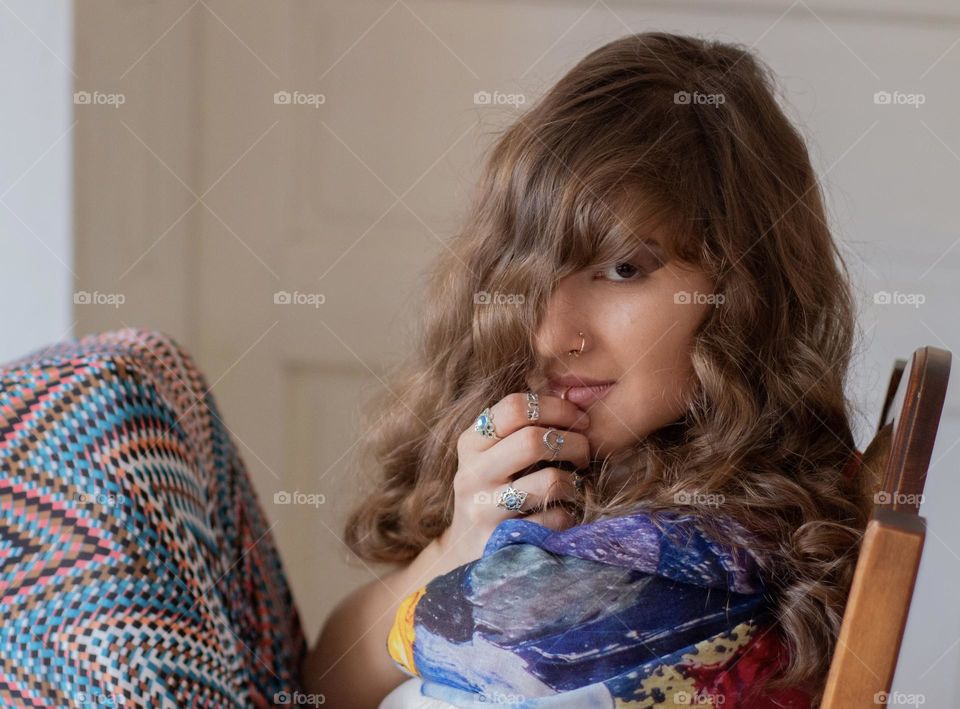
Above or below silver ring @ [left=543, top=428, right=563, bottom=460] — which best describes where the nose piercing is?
above

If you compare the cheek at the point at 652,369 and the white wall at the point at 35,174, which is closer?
the cheek at the point at 652,369

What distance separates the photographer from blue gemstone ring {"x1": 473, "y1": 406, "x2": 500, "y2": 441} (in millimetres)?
919

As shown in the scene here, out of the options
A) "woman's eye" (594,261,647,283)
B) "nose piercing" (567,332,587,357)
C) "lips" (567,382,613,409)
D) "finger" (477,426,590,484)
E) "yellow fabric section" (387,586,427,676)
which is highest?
"woman's eye" (594,261,647,283)

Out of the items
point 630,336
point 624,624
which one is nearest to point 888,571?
point 624,624

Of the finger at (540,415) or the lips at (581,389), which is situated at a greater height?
the lips at (581,389)

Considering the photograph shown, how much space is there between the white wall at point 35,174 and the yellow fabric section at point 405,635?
101 centimetres

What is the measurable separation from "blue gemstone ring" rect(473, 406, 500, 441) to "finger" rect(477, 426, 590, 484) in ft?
0.04

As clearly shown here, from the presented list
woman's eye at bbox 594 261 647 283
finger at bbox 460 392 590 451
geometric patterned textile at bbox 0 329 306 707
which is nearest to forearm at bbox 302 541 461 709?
geometric patterned textile at bbox 0 329 306 707

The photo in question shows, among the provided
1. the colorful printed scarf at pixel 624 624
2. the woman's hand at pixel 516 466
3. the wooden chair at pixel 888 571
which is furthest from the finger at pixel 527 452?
the wooden chair at pixel 888 571

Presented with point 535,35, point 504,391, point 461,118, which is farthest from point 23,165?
point 504,391

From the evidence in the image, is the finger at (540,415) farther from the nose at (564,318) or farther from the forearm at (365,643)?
the forearm at (365,643)

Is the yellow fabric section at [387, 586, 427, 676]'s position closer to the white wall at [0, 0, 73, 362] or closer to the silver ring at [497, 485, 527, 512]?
the silver ring at [497, 485, 527, 512]

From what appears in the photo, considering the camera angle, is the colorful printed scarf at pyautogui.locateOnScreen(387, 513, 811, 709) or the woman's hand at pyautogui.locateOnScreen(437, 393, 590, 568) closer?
the colorful printed scarf at pyautogui.locateOnScreen(387, 513, 811, 709)

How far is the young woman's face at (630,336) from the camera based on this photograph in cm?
86
